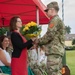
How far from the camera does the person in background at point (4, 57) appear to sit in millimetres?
6152

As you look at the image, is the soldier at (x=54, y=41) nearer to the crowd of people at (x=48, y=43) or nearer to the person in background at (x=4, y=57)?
the crowd of people at (x=48, y=43)

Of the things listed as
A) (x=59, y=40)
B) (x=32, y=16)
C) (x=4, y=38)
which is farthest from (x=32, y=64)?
(x=59, y=40)

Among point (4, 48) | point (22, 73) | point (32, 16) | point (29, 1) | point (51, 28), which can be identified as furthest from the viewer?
point (32, 16)

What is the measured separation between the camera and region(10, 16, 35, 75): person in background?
511cm

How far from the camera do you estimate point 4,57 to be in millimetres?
6152

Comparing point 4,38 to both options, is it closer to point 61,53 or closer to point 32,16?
point 61,53

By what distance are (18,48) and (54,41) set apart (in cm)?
57

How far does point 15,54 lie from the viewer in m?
5.22

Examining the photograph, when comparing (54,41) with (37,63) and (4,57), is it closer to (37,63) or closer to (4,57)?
(4,57)

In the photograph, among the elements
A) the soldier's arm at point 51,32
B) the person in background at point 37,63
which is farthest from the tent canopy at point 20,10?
the soldier's arm at point 51,32

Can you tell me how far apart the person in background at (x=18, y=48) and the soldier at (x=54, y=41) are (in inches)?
8.7

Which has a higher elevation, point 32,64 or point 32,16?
point 32,16

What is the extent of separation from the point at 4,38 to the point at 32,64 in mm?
1321

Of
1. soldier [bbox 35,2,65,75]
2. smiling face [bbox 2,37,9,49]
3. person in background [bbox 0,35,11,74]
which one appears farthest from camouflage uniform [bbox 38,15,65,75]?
smiling face [bbox 2,37,9,49]
